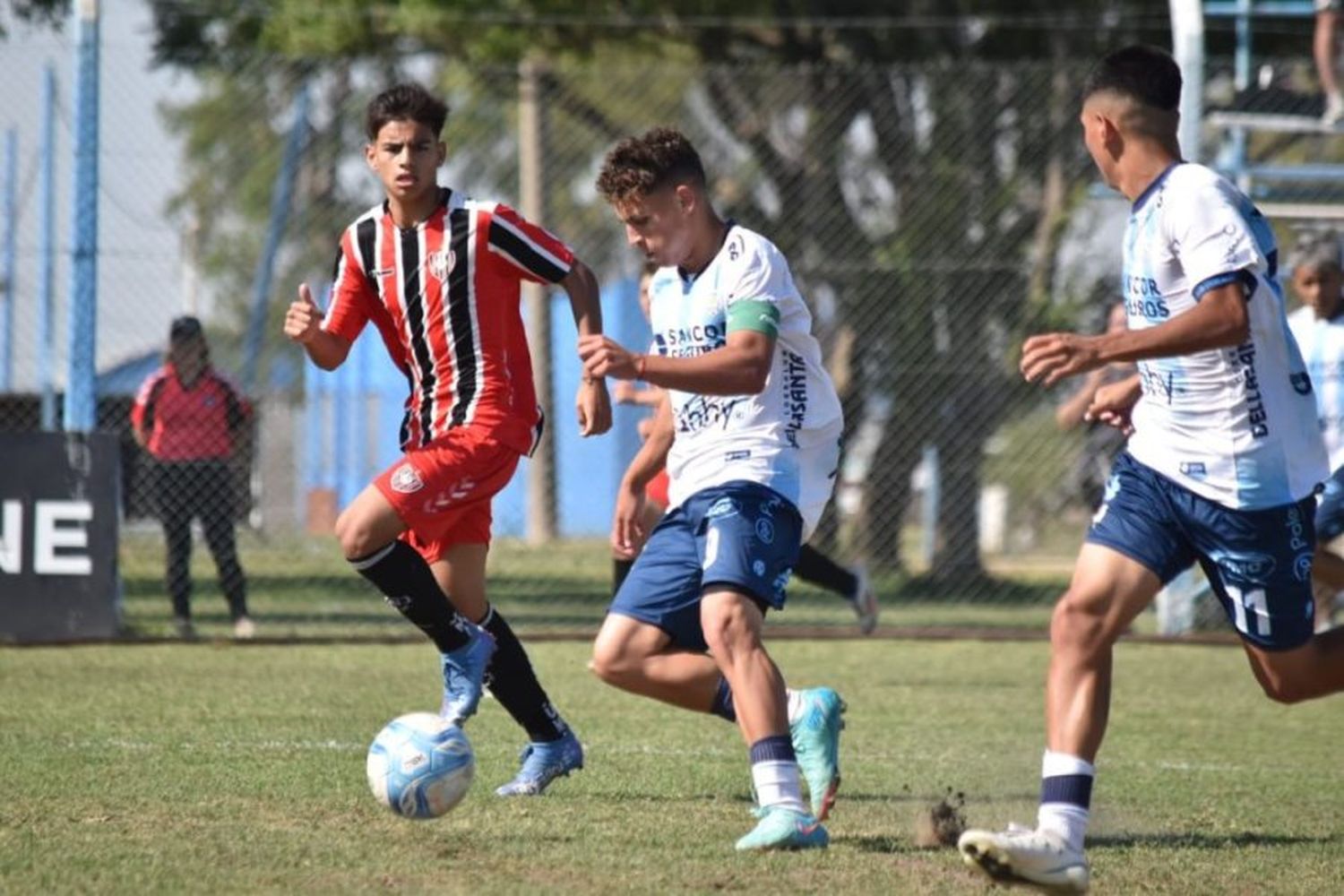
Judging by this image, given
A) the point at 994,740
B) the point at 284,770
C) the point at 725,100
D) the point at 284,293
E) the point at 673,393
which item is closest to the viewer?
the point at 673,393

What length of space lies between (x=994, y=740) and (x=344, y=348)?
317 centimetres

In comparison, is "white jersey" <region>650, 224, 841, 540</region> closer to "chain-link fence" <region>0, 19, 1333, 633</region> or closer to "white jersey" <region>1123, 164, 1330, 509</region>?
"white jersey" <region>1123, 164, 1330, 509</region>

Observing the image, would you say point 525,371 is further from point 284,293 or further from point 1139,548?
point 284,293

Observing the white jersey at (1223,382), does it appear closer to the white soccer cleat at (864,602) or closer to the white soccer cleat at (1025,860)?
the white soccer cleat at (1025,860)

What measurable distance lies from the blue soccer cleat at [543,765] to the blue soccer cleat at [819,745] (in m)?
0.86

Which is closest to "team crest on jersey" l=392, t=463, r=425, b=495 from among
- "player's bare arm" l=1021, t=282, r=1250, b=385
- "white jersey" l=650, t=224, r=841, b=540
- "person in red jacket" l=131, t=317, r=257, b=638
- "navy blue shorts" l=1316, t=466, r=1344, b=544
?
"white jersey" l=650, t=224, r=841, b=540

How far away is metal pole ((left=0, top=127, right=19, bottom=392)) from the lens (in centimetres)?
1461

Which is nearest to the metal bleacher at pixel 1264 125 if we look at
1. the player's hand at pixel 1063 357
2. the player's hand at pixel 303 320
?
the player's hand at pixel 303 320

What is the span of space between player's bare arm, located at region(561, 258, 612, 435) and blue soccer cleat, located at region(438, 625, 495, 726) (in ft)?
2.57

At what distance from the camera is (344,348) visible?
6980mm

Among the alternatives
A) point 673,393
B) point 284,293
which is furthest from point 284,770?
point 284,293

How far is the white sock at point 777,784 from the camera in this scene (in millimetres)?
5387

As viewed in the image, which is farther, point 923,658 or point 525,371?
point 923,658

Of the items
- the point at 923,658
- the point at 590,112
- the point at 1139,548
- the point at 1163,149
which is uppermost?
the point at 590,112
